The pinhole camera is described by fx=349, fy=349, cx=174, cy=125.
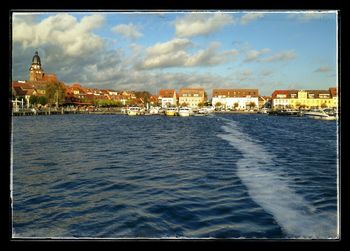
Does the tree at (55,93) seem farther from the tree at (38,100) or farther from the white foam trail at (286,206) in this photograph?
the white foam trail at (286,206)

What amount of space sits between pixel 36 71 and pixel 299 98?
6719 centimetres

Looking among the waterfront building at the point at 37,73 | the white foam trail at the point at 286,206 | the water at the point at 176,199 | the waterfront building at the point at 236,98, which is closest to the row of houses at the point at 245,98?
the waterfront building at the point at 236,98

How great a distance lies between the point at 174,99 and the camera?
97.4m

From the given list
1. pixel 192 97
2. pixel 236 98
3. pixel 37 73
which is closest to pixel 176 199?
pixel 37 73

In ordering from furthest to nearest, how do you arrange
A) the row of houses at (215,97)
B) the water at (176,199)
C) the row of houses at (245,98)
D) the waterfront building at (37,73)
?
the row of houses at (245,98), the row of houses at (215,97), the waterfront building at (37,73), the water at (176,199)

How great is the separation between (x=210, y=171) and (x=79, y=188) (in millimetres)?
4257

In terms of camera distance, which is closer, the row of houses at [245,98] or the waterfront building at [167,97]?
the row of houses at [245,98]

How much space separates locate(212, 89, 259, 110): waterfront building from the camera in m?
95.5

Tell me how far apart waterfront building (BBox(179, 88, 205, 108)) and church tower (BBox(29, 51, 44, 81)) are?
121 ft

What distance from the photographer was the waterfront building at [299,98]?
3492 inches

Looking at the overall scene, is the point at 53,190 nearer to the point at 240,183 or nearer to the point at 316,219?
the point at 240,183

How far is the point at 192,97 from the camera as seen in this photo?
9938 cm

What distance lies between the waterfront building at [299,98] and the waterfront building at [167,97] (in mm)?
27125
